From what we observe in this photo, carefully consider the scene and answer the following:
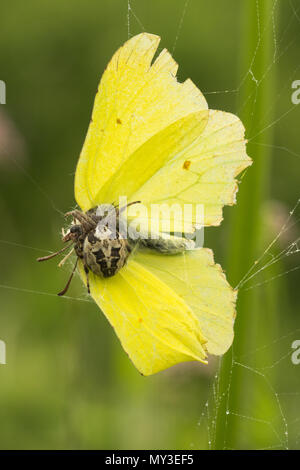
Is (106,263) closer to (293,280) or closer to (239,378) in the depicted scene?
(239,378)

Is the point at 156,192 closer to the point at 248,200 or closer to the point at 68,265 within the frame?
the point at 248,200

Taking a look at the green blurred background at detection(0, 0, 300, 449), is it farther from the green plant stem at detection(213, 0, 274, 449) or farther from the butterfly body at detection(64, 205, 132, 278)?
the butterfly body at detection(64, 205, 132, 278)

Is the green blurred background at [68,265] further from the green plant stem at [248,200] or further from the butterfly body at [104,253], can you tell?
the butterfly body at [104,253]

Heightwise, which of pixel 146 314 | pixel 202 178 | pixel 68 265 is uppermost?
pixel 202 178

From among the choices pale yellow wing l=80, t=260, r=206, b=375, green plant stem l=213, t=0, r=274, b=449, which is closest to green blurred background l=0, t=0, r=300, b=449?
green plant stem l=213, t=0, r=274, b=449

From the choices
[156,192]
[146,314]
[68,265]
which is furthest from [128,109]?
[68,265]

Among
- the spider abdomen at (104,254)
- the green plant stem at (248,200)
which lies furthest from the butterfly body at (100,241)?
the green plant stem at (248,200)
